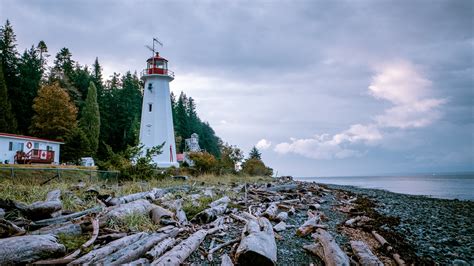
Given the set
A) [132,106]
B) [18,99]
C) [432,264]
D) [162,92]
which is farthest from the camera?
[132,106]

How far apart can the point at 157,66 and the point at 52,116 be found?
44.3ft

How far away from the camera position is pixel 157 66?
32219 mm

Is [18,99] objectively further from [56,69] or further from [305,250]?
[305,250]

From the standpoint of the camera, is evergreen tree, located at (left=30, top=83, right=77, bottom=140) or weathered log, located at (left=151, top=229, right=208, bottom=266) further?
evergreen tree, located at (left=30, top=83, right=77, bottom=140)

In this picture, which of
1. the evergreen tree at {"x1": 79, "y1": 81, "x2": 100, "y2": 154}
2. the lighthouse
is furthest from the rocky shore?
the evergreen tree at {"x1": 79, "y1": 81, "x2": 100, "y2": 154}

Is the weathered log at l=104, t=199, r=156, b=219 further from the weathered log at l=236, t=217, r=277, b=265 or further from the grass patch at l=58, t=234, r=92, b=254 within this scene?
the weathered log at l=236, t=217, r=277, b=265

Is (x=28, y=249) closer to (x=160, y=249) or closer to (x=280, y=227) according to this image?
(x=160, y=249)

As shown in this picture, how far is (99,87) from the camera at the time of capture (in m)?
49.8

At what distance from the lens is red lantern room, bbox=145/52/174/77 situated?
3192 cm

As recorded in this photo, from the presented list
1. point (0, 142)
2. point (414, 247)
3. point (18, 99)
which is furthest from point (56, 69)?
point (414, 247)

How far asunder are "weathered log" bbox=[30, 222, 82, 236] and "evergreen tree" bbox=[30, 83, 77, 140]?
3144 centimetres

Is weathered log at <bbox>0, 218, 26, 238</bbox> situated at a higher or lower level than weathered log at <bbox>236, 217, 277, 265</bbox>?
higher

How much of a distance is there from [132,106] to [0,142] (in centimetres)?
2611

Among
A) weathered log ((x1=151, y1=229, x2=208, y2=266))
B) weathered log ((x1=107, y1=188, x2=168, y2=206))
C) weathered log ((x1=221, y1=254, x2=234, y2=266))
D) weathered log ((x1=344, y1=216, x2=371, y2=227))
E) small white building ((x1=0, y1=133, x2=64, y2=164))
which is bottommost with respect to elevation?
weathered log ((x1=344, y1=216, x2=371, y2=227))
